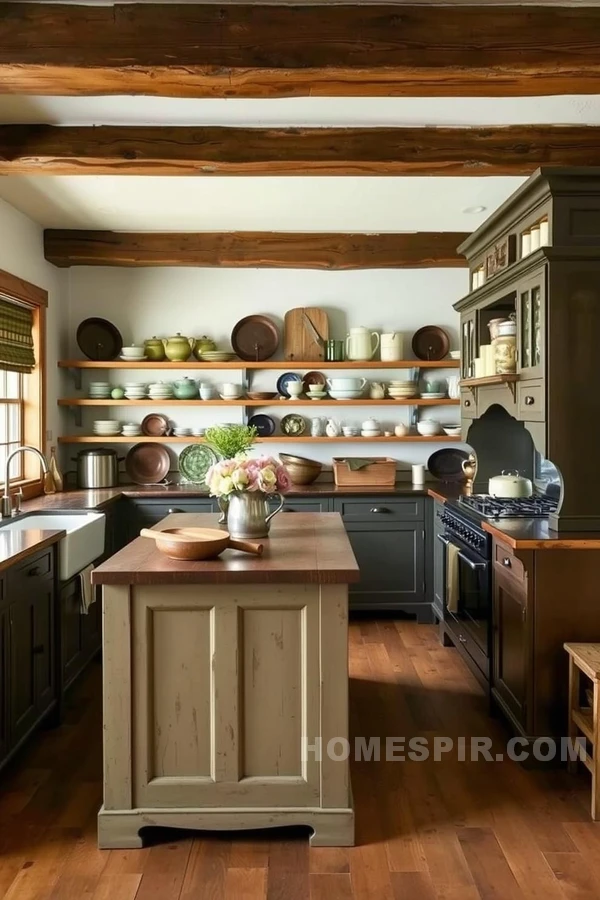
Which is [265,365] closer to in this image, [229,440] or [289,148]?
[289,148]

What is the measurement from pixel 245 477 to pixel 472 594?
157 centimetres

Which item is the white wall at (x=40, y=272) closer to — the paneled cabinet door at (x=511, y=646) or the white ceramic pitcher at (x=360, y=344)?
the white ceramic pitcher at (x=360, y=344)

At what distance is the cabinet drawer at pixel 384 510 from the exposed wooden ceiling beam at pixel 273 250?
68.1 inches

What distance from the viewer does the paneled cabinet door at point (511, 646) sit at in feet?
10.0

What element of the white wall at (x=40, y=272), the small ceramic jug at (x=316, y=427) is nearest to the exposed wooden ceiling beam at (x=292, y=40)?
the white wall at (x=40, y=272)

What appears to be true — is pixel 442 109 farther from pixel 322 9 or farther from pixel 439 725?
pixel 439 725

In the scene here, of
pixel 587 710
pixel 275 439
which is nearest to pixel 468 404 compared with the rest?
pixel 275 439

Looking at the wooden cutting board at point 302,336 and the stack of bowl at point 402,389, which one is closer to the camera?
the stack of bowl at point 402,389

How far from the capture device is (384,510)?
201 inches

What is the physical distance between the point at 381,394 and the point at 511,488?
1.67 m

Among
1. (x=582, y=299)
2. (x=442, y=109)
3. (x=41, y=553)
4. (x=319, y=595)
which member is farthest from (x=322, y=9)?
(x=41, y=553)

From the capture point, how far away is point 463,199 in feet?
14.9

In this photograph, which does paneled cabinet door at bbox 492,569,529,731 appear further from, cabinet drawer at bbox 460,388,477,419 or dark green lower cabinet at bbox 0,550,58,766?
dark green lower cabinet at bbox 0,550,58,766

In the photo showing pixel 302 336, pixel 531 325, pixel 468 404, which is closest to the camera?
pixel 531 325
